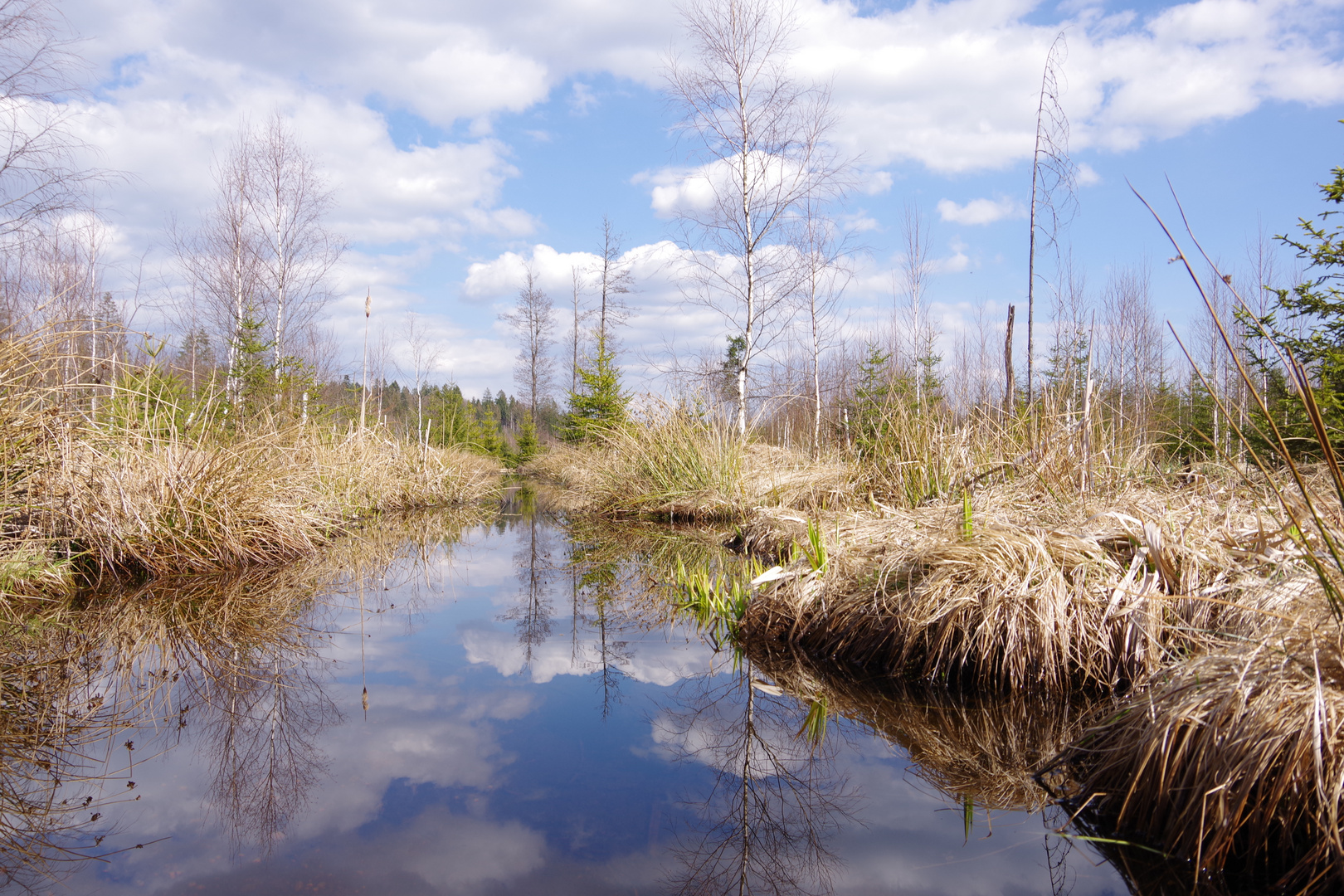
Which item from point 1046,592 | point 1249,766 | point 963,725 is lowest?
point 963,725

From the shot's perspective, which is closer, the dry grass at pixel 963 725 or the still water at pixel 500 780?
the still water at pixel 500 780

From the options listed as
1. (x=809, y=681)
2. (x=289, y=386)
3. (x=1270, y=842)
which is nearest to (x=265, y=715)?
(x=809, y=681)

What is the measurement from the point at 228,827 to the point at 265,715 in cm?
81

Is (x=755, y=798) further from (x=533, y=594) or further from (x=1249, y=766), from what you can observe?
(x=533, y=594)

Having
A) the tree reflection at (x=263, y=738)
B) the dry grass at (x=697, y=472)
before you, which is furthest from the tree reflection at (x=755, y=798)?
the dry grass at (x=697, y=472)

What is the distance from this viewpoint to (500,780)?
2076 millimetres

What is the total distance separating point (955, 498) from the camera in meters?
4.47

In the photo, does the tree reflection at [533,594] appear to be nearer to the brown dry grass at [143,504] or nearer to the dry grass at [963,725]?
the dry grass at [963,725]

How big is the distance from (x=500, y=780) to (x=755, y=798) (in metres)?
0.76

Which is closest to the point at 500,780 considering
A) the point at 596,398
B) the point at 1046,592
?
the point at 1046,592

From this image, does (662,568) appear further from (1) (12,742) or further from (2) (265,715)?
(1) (12,742)

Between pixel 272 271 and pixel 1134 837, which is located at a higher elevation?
pixel 272 271

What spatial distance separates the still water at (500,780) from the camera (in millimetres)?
1606

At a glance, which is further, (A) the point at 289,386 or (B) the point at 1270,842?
(A) the point at 289,386
